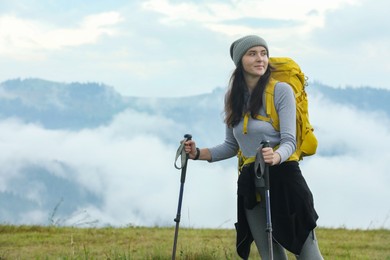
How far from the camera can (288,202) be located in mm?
4840

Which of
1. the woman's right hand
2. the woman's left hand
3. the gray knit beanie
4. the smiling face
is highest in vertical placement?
the gray knit beanie

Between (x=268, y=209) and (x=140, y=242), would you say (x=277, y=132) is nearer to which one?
(x=268, y=209)

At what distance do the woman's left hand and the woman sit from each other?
0.39 ft

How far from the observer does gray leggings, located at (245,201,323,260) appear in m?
Result: 4.86

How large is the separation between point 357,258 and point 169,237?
349cm

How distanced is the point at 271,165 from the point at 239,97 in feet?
1.90

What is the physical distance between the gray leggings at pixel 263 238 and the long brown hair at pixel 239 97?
0.67 metres

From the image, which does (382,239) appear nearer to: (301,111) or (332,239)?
(332,239)

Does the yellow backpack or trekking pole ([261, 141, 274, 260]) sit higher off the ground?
the yellow backpack

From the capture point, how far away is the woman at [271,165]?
15.5 feet

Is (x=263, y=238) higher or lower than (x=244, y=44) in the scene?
lower

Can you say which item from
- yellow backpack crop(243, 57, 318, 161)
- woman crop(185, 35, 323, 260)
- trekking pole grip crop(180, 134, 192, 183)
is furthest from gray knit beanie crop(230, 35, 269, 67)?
trekking pole grip crop(180, 134, 192, 183)

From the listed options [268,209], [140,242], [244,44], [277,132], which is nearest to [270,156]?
[277,132]

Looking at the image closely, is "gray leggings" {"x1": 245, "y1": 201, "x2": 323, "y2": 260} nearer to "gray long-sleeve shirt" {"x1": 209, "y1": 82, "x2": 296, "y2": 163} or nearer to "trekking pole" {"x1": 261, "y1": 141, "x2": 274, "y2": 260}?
"trekking pole" {"x1": 261, "y1": 141, "x2": 274, "y2": 260}
